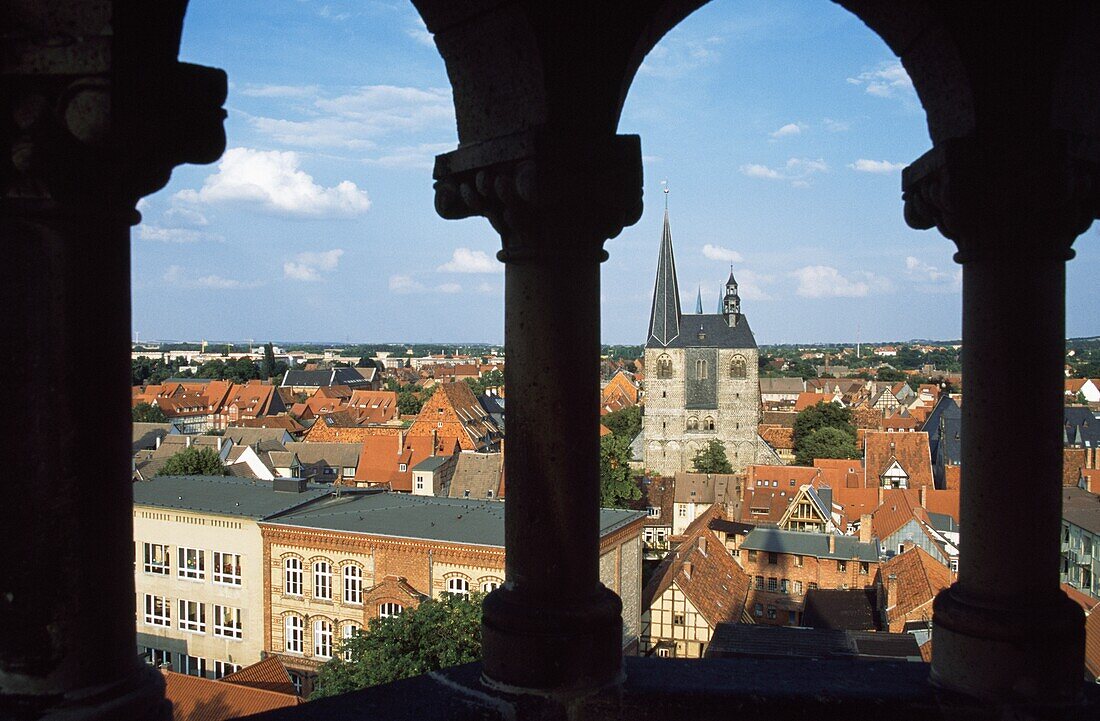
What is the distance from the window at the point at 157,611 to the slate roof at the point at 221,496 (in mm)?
2999

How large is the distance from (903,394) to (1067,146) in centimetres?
13202

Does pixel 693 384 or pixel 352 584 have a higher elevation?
pixel 693 384

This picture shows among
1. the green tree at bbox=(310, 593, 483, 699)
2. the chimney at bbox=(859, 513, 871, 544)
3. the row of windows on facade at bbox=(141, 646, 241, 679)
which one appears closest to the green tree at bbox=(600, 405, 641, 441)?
the chimney at bbox=(859, 513, 871, 544)

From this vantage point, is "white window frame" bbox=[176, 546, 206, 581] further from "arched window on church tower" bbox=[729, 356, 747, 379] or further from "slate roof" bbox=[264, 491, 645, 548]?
"arched window on church tower" bbox=[729, 356, 747, 379]

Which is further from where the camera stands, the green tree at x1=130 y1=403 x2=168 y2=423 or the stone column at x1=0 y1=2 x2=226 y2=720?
the green tree at x1=130 y1=403 x2=168 y2=423

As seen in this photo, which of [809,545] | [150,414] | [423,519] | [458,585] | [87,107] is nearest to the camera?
[87,107]

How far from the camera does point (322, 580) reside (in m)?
29.6

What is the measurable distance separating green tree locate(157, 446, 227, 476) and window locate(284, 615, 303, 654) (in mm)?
20819

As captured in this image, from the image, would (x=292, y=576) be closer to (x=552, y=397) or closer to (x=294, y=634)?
(x=294, y=634)

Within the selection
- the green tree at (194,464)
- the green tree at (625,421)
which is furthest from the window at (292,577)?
the green tree at (625,421)

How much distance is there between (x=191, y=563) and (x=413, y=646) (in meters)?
14.5

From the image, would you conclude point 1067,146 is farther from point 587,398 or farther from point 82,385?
point 82,385

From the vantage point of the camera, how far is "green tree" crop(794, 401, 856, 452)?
88.4m

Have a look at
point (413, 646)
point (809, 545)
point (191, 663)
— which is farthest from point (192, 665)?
point (809, 545)
